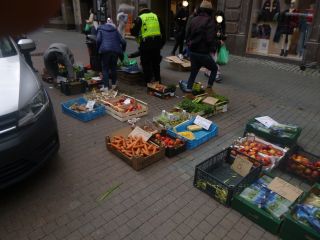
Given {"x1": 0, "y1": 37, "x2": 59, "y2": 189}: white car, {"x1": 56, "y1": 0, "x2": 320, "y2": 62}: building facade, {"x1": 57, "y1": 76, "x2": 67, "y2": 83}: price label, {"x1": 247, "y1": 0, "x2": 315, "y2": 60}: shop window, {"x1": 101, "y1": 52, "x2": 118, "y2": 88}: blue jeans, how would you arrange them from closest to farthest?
{"x1": 0, "y1": 37, "x2": 59, "y2": 189}: white car → {"x1": 101, "y1": 52, "x2": 118, "y2": 88}: blue jeans → {"x1": 57, "y1": 76, "x2": 67, "y2": 83}: price label → {"x1": 56, "y1": 0, "x2": 320, "y2": 62}: building facade → {"x1": 247, "y1": 0, "x2": 315, "y2": 60}: shop window

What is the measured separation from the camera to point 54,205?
348 cm

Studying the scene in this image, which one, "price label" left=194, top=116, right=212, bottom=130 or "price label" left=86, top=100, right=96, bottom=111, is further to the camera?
"price label" left=86, top=100, right=96, bottom=111

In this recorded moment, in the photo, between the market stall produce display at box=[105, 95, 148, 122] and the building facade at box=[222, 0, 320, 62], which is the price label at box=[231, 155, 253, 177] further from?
the building facade at box=[222, 0, 320, 62]

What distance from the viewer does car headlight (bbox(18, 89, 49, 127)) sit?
3.18 metres

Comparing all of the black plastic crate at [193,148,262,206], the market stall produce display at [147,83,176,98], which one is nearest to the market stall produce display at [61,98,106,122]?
the market stall produce display at [147,83,176,98]

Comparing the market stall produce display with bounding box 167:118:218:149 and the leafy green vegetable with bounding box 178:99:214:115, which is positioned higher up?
the leafy green vegetable with bounding box 178:99:214:115

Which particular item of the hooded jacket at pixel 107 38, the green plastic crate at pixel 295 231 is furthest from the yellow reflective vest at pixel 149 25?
the green plastic crate at pixel 295 231

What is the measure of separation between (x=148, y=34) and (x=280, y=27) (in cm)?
637

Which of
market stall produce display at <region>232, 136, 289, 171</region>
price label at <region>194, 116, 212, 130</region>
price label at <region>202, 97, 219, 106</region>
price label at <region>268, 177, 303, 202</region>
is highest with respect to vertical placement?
price label at <region>202, 97, 219, 106</region>

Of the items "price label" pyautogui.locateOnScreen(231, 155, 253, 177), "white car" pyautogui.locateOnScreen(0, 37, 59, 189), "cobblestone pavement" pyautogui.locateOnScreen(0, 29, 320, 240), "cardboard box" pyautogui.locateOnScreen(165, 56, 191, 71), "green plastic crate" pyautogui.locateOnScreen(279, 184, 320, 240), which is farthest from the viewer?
"cardboard box" pyautogui.locateOnScreen(165, 56, 191, 71)

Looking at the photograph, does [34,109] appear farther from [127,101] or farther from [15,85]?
[127,101]

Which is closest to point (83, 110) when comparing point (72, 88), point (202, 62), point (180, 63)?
point (72, 88)

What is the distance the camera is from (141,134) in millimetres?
4652

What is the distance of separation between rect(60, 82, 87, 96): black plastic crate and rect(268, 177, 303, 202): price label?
5171 millimetres
